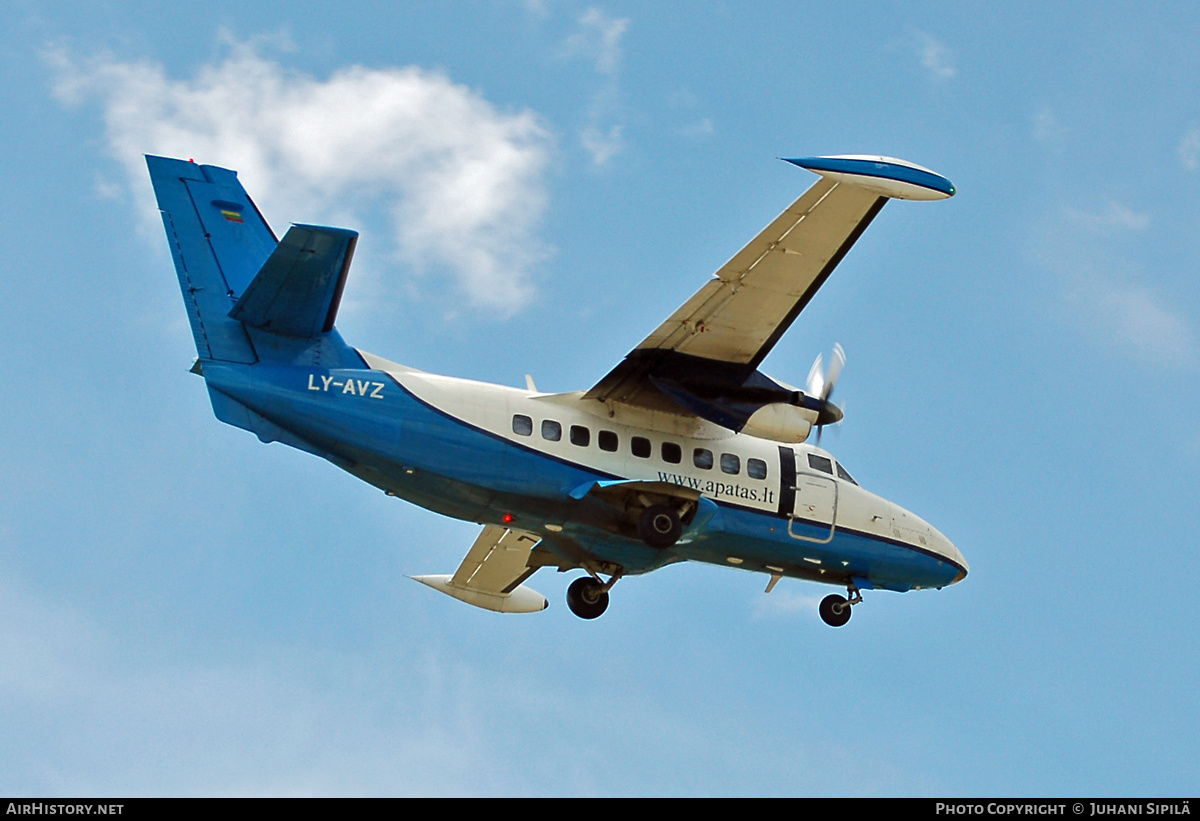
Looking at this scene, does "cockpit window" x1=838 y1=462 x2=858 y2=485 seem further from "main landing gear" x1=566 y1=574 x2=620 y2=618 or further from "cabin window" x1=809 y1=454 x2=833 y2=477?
"main landing gear" x1=566 y1=574 x2=620 y2=618

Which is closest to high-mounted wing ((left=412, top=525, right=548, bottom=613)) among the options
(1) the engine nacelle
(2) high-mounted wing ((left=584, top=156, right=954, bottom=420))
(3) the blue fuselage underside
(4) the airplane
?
(4) the airplane

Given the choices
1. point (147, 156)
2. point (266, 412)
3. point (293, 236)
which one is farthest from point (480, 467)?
point (147, 156)

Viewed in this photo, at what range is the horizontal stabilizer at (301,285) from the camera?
2000 cm

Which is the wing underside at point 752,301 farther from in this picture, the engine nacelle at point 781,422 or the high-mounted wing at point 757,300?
the engine nacelle at point 781,422

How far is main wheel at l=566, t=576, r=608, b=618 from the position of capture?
25.6 meters

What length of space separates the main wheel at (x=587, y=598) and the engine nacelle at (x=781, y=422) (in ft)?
13.3

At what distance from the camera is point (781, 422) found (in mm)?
24094

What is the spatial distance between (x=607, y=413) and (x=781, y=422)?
118 inches

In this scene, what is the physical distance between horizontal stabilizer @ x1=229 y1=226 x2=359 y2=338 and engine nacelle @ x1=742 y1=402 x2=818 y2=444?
7.30 metres

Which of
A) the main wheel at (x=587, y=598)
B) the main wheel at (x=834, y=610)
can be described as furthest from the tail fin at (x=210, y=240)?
the main wheel at (x=834, y=610)

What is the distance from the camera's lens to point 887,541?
1019 inches
